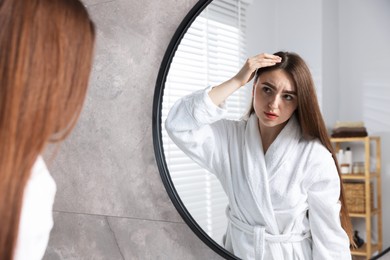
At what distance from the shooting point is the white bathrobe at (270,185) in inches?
43.6

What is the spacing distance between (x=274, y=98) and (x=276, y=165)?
149 millimetres

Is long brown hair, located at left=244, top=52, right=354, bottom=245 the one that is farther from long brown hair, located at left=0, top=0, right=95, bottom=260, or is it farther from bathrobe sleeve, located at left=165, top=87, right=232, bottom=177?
long brown hair, located at left=0, top=0, right=95, bottom=260

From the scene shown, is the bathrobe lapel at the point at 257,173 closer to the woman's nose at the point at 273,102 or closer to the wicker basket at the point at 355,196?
the woman's nose at the point at 273,102

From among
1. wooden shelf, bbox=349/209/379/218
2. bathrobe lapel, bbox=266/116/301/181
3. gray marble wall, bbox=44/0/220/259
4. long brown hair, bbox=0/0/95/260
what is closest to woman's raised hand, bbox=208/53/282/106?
bathrobe lapel, bbox=266/116/301/181

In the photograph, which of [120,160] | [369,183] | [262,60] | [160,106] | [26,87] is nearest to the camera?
[26,87]

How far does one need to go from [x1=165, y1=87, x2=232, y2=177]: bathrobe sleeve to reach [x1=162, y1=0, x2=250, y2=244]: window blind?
0.02 metres

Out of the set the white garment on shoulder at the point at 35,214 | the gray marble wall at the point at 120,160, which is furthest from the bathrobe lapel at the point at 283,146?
the white garment on shoulder at the point at 35,214

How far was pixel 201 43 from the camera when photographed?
1320 millimetres

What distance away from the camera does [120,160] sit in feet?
4.91

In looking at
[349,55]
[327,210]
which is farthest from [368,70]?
[327,210]

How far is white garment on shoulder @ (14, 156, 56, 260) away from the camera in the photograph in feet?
2.35

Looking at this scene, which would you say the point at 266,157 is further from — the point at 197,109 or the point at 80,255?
the point at 80,255

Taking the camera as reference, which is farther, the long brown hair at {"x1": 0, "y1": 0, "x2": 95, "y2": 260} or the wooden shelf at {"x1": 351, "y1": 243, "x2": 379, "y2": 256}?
the wooden shelf at {"x1": 351, "y1": 243, "x2": 379, "y2": 256}

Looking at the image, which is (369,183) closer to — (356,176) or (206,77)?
(356,176)
